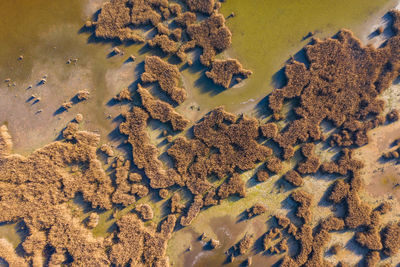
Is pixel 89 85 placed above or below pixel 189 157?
above

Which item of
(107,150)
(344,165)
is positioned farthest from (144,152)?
(344,165)

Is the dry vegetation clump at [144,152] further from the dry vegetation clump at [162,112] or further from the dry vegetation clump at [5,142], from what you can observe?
the dry vegetation clump at [5,142]

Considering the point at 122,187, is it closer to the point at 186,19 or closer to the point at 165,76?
the point at 165,76

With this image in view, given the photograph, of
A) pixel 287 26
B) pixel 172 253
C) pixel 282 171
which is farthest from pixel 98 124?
pixel 287 26

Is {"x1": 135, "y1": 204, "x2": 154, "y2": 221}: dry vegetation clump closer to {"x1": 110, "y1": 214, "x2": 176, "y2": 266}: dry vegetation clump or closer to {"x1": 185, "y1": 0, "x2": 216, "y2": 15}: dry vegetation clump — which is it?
{"x1": 110, "y1": 214, "x2": 176, "y2": 266}: dry vegetation clump

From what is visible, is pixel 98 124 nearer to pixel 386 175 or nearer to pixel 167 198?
pixel 167 198

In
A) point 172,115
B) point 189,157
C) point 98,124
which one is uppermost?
point 98,124

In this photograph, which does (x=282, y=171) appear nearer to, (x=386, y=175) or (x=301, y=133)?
(x=301, y=133)
